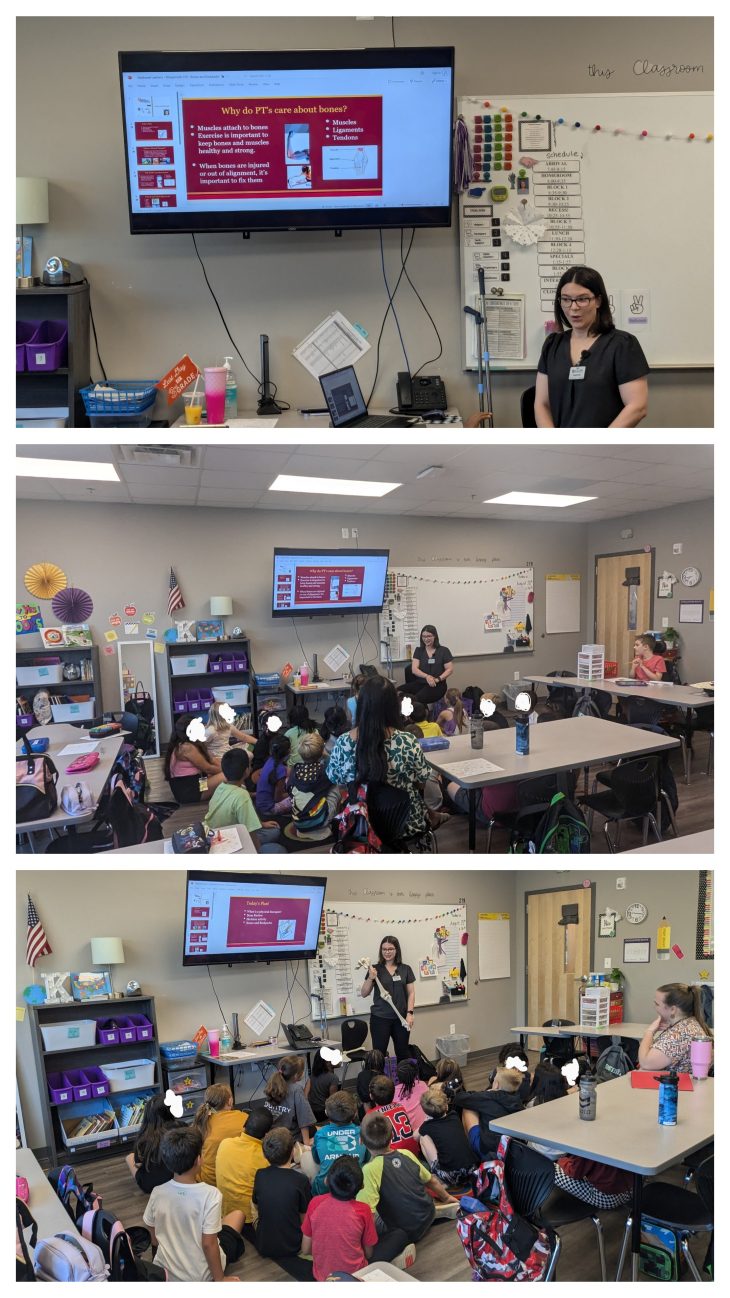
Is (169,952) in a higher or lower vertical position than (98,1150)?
higher

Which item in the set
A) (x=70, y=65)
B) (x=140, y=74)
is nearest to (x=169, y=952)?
(x=140, y=74)

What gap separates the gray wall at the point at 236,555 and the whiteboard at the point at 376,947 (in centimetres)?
63

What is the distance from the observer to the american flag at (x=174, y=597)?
223cm

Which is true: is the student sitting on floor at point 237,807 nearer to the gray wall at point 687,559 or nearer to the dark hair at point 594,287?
the gray wall at point 687,559

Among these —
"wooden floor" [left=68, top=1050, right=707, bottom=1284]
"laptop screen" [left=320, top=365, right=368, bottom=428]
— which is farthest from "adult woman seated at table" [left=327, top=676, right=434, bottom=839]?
"laptop screen" [left=320, top=365, right=368, bottom=428]

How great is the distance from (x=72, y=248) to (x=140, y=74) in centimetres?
72

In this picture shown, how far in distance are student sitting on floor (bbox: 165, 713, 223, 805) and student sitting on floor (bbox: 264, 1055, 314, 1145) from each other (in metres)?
0.75

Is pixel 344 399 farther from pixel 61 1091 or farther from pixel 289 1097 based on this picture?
pixel 61 1091

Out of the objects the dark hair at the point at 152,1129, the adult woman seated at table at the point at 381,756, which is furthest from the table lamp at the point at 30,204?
the dark hair at the point at 152,1129

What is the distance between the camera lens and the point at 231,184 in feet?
11.0
